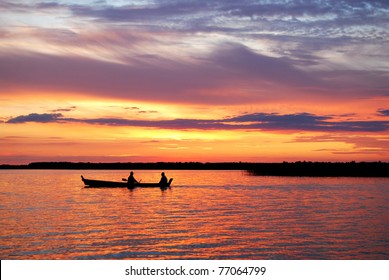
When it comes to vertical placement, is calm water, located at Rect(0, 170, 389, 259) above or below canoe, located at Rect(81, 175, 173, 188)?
below

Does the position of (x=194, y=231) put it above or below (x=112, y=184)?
below

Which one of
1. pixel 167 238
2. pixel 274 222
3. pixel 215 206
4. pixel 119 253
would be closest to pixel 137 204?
pixel 215 206

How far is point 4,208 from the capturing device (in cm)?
4478

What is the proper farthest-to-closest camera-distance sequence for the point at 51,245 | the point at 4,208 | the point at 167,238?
the point at 4,208, the point at 167,238, the point at 51,245

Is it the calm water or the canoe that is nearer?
the calm water

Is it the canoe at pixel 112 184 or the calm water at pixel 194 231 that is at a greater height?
the canoe at pixel 112 184

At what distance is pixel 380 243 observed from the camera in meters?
26.9

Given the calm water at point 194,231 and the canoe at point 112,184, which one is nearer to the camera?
the calm water at point 194,231

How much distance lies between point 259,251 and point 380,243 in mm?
7170

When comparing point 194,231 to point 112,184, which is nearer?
point 194,231

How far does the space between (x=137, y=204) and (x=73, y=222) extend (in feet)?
46.8
